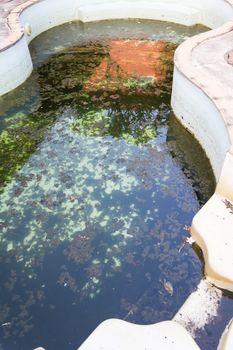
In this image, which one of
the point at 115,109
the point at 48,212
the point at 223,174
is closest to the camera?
the point at 223,174

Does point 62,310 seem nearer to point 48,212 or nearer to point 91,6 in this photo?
point 48,212

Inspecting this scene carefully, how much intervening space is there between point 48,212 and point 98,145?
1841mm

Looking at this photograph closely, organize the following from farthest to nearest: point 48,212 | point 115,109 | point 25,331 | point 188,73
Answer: point 115,109 → point 188,73 → point 48,212 → point 25,331

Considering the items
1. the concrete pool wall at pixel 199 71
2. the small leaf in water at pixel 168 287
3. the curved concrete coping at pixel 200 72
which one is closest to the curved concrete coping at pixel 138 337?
the concrete pool wall at pixel 199 71

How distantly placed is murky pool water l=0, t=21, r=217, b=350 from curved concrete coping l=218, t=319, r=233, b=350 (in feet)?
2.44

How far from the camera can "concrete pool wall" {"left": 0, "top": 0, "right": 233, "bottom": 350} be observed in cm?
466

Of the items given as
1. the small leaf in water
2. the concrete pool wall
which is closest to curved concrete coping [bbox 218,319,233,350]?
the concrete pool wall

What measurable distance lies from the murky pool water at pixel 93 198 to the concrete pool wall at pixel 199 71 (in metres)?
0.39

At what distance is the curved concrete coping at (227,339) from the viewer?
346 centimetres

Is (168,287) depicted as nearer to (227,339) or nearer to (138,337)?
(138,337)

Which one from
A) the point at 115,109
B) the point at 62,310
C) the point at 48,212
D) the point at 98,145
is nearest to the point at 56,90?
the point at 115,109

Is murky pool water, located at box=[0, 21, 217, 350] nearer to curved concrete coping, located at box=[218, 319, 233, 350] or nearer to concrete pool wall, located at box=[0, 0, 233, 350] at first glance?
concrete pool wall, located at box=[0, 0, 233, 350]

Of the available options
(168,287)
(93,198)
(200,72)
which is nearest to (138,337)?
(168,287)

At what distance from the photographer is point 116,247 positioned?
199 inches
